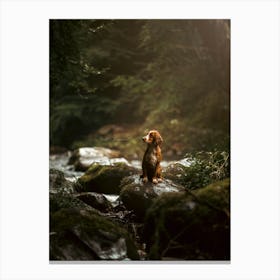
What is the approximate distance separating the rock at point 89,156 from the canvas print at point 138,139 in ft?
0.07

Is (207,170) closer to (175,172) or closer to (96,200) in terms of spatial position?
(175,172)

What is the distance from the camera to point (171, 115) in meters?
5.75

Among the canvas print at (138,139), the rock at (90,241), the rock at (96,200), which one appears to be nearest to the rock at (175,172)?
the canvas print at (138,139)

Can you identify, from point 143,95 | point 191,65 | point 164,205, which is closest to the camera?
point 164,205

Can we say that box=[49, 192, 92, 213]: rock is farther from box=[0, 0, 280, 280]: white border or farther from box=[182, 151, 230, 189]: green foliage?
box=[182, 151, 230, 189]: green foliage

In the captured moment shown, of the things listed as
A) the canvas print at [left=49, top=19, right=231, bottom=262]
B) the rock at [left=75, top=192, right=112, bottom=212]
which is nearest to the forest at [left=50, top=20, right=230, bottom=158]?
the canvas print at [left=49, top=19, right=231, bottom=262]

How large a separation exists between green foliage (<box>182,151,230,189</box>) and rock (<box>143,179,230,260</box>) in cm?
35

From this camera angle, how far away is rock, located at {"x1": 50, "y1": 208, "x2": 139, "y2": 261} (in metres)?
3.52
